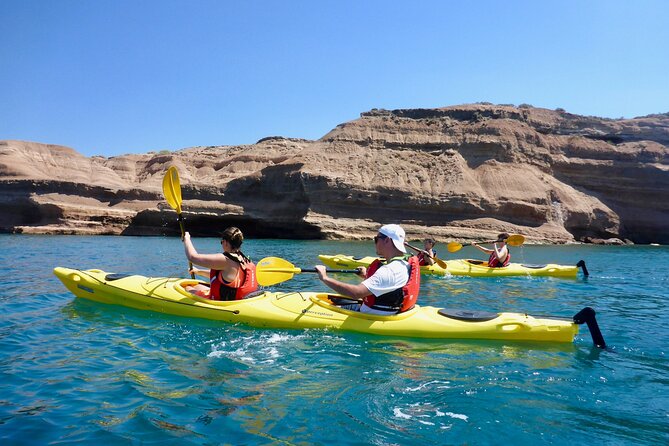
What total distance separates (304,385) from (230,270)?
94.9 inches

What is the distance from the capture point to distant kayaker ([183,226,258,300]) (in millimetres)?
5727

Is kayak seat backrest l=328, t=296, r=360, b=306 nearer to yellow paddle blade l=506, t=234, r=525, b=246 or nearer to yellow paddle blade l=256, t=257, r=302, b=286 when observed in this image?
yellow paddle blade l=256, t=257, r=302, b=286

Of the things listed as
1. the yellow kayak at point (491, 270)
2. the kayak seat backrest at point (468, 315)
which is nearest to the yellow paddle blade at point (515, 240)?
the yellow kayak at point (491, 270)

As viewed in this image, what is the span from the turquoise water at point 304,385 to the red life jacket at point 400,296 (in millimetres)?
448

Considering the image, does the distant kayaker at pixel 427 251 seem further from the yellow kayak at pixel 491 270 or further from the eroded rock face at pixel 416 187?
the eroded rock face at pixel 416 187

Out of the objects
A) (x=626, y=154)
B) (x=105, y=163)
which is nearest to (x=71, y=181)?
(x=105, y=163)

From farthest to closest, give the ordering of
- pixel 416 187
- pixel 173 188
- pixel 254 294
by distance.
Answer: pixel 416 187 < pixel 173 188 < pixel 254 294

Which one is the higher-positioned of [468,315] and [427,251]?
[427,251]

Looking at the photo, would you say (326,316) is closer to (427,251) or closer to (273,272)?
(273,272)

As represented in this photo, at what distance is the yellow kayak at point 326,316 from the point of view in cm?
564

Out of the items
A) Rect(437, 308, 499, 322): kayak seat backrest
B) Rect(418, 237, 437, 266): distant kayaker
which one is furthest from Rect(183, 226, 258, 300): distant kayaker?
Rect(418, 237, 437, 266): distant kayaker

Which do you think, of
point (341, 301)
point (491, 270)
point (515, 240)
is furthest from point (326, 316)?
point (515, 240)

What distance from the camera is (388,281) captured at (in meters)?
5.34

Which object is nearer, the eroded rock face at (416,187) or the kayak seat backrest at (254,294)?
the kayak seat backrest at (254,294)
